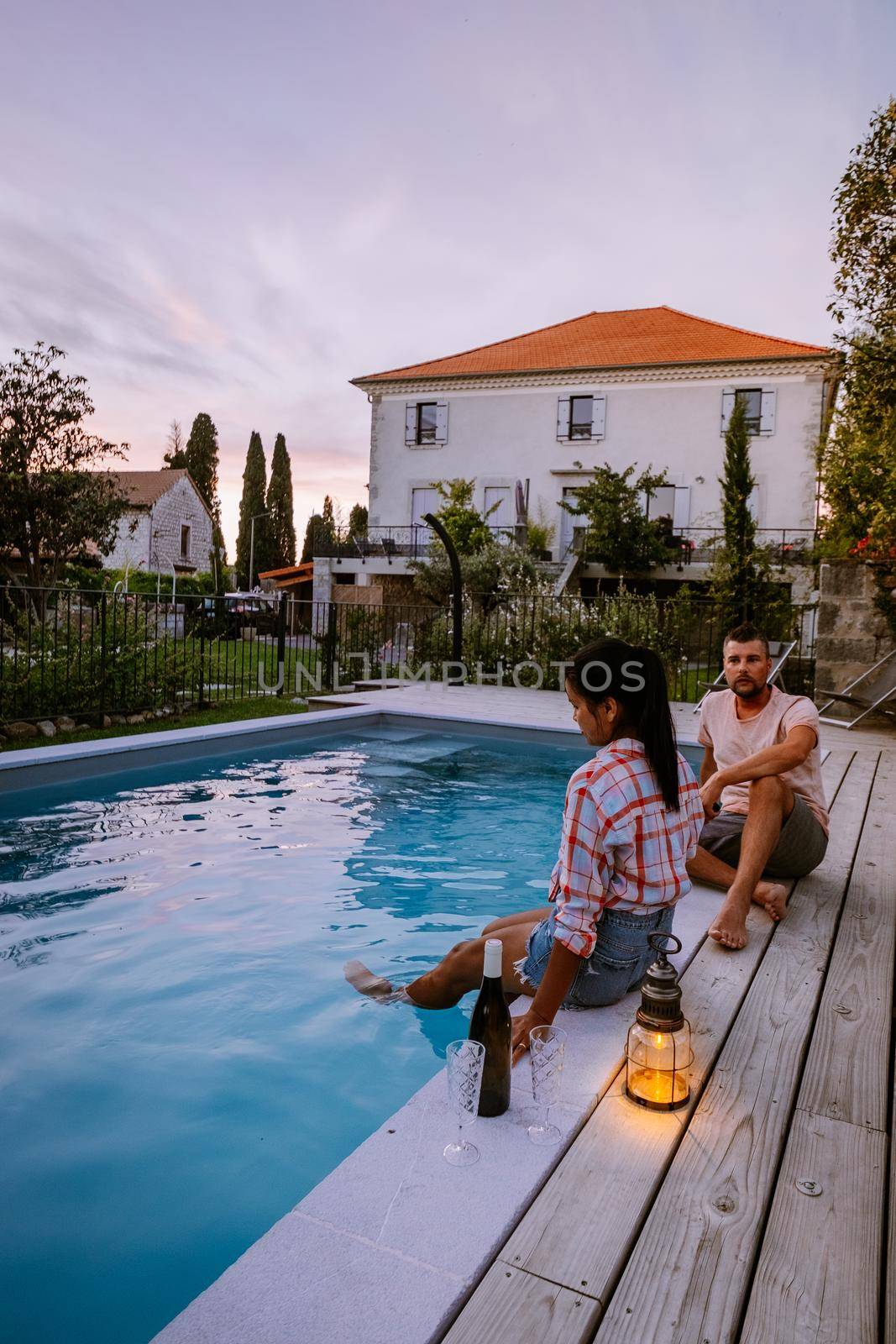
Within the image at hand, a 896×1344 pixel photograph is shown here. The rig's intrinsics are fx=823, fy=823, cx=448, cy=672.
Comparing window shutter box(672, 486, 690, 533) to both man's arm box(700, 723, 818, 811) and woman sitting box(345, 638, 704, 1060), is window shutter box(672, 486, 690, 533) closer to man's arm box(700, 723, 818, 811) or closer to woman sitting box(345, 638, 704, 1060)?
man's arm box(700, 723, 818, 811)

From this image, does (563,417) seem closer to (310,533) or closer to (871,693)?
(871,693)

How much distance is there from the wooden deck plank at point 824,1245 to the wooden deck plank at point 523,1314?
0.24 meters

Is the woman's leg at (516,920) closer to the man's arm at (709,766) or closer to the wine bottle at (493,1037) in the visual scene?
the wine bottle at (493,1037)

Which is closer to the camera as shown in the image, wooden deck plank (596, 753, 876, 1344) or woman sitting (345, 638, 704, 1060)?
wooden deck plank (596, 753, 876, 1344)

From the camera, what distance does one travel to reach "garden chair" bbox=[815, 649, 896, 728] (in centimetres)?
827

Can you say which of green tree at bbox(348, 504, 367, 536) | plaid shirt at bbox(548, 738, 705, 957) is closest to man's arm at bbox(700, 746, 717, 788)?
plaid shirt at bbox(548, 738, 705, 957)

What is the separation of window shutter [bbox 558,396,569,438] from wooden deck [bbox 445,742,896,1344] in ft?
81.0

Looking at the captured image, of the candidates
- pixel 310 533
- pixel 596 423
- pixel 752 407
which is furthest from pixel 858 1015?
pixel 310 533

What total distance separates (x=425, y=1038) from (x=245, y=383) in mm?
27566

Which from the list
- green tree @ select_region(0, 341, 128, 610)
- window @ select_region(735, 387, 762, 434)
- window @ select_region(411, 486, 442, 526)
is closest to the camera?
green tree @ select_region(0, 341, 128, 610)

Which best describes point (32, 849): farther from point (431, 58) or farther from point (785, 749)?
point (431, 58)

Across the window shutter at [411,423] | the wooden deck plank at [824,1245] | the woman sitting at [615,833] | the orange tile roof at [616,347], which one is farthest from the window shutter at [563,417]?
the wooden deck plank at [824,1245]

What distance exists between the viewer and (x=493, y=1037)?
5.71 feet

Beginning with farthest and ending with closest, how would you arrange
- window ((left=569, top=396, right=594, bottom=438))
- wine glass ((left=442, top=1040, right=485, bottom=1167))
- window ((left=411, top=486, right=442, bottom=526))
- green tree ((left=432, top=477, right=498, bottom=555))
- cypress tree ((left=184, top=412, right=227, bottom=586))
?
cypress tree ((left=184, top=412, right=227, bottom=586))
window ((left=411, top=486, right=442, bottom=526))
window ((left=569, top=396, right=594, bottom=438))
green tree ((left=432, top=477, right=498, bottom=555))
wine glass ((left=442, top=1040, right=485, bottom=1167))
